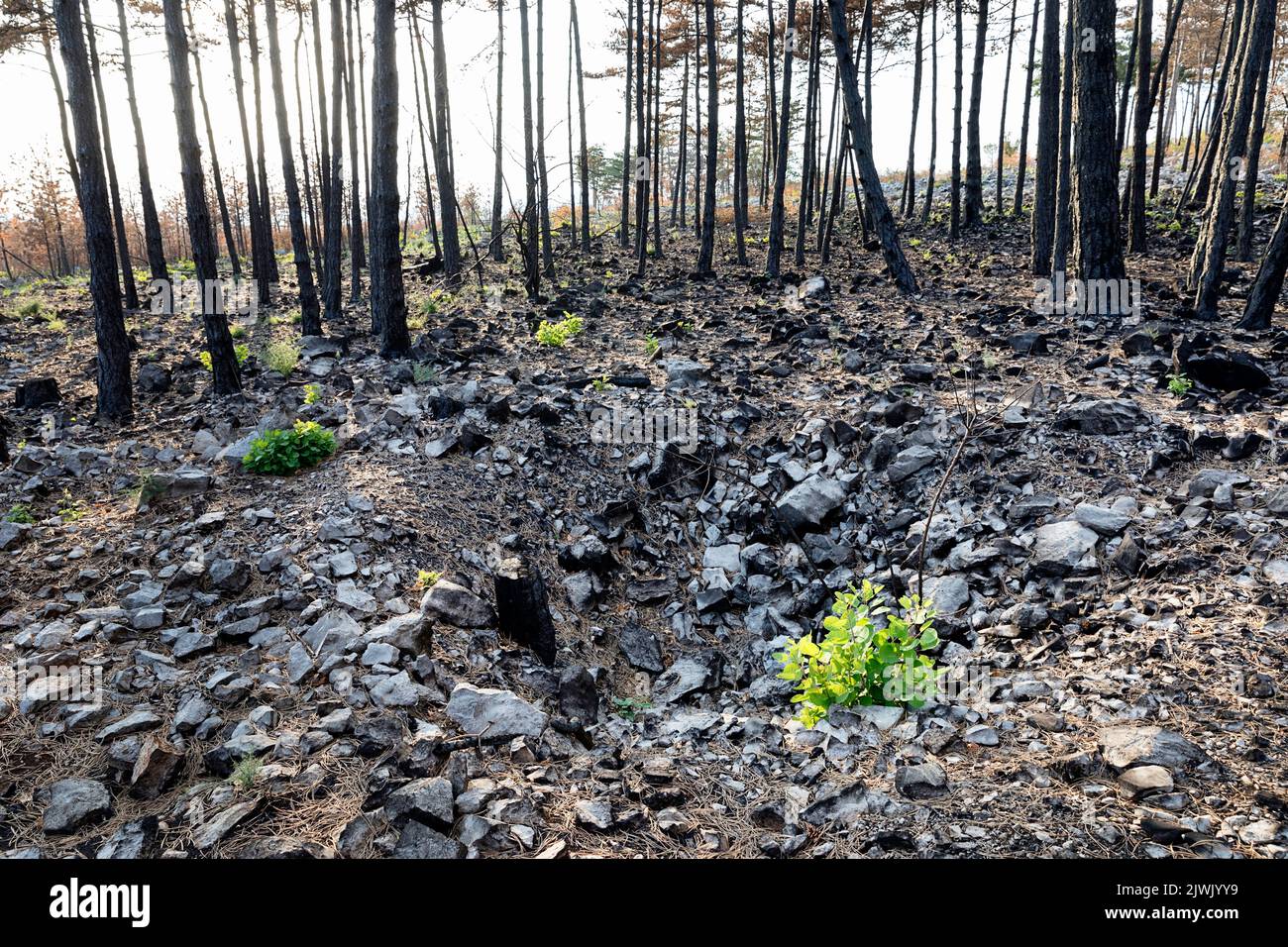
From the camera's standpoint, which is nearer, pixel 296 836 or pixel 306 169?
pixel 296 836

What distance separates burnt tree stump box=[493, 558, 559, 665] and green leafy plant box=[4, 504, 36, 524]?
3702mm

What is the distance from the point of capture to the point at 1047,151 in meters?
12.8

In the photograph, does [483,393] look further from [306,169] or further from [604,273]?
[306,169]

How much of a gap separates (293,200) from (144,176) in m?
7.04

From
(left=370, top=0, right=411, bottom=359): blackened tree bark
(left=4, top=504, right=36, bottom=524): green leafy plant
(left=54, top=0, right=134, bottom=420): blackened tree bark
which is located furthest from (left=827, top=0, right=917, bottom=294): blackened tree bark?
(left=4, top=504, right=36, bottom=524): green leafy plant

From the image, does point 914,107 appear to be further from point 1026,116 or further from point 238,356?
point 238,356

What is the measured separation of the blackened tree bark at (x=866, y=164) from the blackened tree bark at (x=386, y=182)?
736cm

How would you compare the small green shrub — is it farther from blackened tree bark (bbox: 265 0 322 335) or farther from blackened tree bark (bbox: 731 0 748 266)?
blackened tree bark (bbox: 731 0 748 266)

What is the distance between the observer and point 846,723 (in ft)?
11.5

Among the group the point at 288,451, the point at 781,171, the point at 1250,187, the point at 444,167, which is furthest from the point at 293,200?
the point at 1250,187

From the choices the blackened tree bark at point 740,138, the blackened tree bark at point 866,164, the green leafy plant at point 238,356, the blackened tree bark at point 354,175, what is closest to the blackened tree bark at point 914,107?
the blackened tree bark at point 740,138
